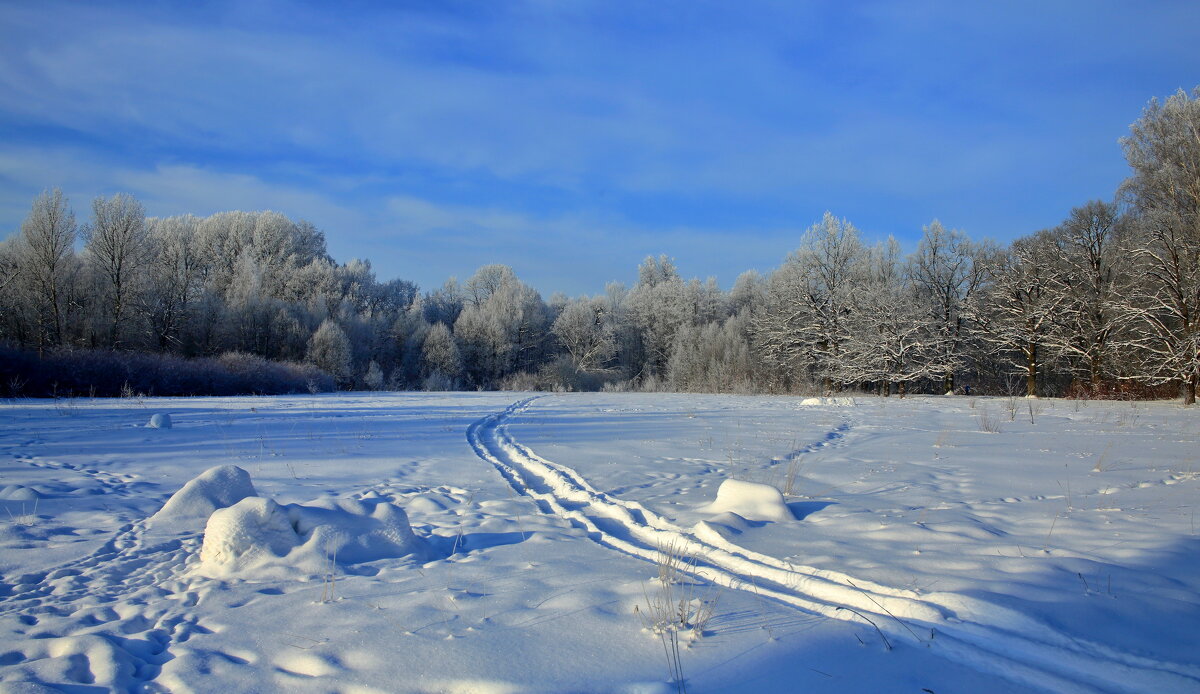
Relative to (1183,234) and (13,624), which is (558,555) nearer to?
(13,624)

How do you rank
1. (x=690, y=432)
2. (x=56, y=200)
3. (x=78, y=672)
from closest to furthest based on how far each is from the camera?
(x=78, y=672)
(x=690, y=432)
(x=56, y=200)

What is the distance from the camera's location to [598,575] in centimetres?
388

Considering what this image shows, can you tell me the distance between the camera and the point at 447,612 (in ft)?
10.8

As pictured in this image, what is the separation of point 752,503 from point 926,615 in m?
2.26

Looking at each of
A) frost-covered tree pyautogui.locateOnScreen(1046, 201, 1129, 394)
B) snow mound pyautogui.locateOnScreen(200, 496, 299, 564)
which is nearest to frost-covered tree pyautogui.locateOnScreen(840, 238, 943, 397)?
frost-covered tree pyautogui.locateOnScreen(1046, 201, 1129, 394)

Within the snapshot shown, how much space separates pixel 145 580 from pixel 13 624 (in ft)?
2.50

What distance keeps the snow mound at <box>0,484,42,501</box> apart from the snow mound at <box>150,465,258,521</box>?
1352 millimetres

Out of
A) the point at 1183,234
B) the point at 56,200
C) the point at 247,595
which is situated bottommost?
the point at 247,595

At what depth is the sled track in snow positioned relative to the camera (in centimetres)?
262

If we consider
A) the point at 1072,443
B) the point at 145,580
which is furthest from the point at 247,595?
the point at 1072,443

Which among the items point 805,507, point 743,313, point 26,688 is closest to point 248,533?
point 26,688

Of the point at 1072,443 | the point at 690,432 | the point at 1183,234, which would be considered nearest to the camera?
the point at 1072,443

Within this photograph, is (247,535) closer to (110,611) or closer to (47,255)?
(110,611)

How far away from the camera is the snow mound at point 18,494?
5398 millimetres
